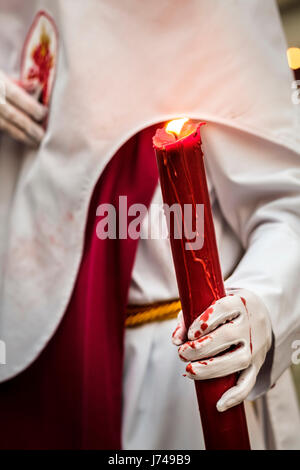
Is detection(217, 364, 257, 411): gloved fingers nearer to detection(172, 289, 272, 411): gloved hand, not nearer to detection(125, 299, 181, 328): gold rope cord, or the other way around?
detection(172, 289, 272, 411): gloved hand

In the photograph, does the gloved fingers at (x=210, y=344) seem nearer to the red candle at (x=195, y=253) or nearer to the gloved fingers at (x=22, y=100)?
the red candle at (x=195, y=253)

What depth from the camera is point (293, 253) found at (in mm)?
647

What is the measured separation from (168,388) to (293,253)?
11.7 inches

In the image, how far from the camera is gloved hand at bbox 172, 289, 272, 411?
462 mm

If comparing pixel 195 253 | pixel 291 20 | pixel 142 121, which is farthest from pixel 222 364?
pixel 291 20

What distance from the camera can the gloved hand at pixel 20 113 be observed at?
2.60 ft

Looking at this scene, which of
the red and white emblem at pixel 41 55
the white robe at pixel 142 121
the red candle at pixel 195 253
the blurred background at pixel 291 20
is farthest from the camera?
the blurred background at pixel 291 20

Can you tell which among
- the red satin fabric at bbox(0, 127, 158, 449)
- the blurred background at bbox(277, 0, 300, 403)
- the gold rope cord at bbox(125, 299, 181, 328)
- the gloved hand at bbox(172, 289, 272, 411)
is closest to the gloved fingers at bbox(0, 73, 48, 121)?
the red satin fabric at bbox(0, 127, 158, 449)

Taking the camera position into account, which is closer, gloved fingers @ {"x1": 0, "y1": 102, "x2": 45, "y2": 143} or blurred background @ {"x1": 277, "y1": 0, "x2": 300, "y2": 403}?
gloved fingers @ {"x1": 0, "y1": 102, "x2": 45, "y2": 143}

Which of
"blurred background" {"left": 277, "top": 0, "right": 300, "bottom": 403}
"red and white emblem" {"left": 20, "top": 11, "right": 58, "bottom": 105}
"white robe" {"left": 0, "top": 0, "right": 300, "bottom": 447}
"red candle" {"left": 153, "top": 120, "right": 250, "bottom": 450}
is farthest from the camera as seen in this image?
"blurred background" {"left": 277, "top": 0, "right": 300, "bottom": 403}

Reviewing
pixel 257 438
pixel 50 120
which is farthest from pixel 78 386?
pixel 50 120

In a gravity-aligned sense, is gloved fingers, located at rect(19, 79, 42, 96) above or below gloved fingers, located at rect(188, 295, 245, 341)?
above

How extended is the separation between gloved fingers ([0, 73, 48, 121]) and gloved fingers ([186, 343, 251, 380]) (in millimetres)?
543

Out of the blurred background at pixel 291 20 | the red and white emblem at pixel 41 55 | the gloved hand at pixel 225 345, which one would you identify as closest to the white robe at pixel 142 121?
the red and white emblem at pixel 41 55
